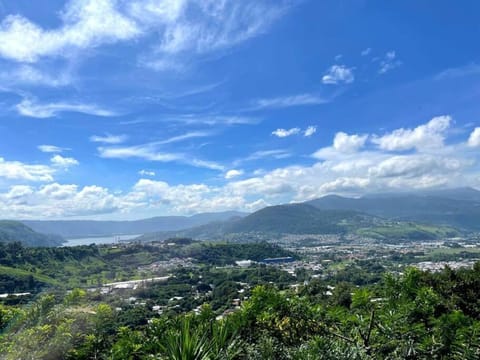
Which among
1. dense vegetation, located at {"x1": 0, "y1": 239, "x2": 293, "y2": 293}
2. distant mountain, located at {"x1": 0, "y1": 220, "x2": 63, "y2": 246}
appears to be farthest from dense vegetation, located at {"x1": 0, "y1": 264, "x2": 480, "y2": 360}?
distant mountain, located at {"x1": 0, "y1": 220, "x2": 63, "y2": 246}

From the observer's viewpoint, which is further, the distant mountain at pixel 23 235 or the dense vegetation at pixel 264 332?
the distant mountain at pixel 23 235

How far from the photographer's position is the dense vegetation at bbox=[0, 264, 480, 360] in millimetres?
4199

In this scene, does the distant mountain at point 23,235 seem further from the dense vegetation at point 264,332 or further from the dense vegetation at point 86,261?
the dense vegetation at point 264,332

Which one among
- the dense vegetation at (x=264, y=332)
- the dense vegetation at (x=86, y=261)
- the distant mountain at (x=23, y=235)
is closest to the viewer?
the dense vegetation at (x=264, y=332)

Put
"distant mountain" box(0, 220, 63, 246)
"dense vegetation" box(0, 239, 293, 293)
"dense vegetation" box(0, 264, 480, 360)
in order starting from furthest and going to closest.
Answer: "distant mountain" box(0, 220, 63, 246) < "dense vegetation" box(0, 239, 293, 293) < "dense vegetation" box(0, 264, 480, 360)

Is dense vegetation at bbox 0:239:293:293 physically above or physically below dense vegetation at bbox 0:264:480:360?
below

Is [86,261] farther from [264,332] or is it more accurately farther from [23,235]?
[23,235]

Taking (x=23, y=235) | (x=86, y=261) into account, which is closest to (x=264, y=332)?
(x=86, y=261)

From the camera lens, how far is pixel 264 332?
5199mm

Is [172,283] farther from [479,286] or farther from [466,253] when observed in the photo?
[466,253]

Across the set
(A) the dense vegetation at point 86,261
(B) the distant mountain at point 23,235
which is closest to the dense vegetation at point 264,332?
(A) the dense vegetation at point 86,261

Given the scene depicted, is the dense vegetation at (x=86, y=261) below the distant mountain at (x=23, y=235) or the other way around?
below

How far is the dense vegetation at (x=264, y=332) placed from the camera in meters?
4.20

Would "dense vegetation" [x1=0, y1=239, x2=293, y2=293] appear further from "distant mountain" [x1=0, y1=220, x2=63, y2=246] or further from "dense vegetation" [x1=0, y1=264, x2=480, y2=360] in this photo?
"distant mountain" [x1=0, y1=220, x2=63, y2=246]
